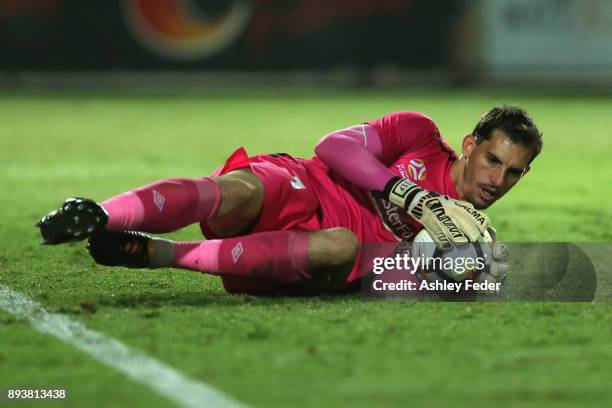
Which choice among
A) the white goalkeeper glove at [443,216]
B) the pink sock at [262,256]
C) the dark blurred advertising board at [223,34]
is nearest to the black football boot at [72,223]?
the pink sock at [262,256]

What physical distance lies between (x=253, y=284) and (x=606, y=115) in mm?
12401

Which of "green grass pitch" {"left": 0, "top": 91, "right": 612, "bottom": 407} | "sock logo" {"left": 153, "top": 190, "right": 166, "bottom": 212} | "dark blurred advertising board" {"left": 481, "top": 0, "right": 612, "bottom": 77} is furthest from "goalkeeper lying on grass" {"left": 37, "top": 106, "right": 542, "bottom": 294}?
"dark blurred advertising board" {"left": 481, "top": 0, "right": 612, "bottom": 77}

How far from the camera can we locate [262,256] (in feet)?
15.2

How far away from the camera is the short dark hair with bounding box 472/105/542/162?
4.88 meters

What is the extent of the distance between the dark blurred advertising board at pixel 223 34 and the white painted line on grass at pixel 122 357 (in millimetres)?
15749

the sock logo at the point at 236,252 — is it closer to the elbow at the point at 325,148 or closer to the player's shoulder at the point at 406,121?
the elbow at the point at 325,148

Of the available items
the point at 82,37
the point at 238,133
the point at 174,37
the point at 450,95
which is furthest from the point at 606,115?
the point at 82,37

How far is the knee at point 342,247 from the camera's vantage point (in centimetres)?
460

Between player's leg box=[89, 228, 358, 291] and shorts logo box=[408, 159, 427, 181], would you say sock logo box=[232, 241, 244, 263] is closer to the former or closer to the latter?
player's leg box=[89, 228, 358, 291]

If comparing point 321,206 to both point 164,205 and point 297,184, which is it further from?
point 164,205

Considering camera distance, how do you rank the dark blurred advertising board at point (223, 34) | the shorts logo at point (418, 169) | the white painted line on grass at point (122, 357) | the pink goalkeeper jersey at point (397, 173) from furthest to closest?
the dark blurred advertising board at point (223, 34) < the shorts logo at point (418, 169) < the pink goalkeeper jersey at point (397, 173) < the white painted line on grass at point (122, 357)

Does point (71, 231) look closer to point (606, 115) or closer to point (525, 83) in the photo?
point (606, 115)

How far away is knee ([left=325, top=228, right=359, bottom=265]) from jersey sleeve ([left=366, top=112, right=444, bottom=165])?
0.61m

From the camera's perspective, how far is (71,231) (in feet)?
14.0
